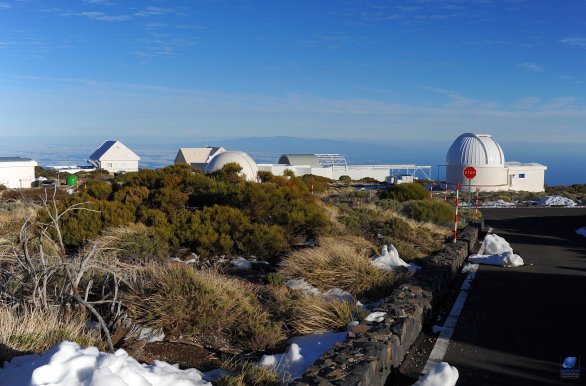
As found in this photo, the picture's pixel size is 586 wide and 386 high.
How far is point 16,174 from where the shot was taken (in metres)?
32.9

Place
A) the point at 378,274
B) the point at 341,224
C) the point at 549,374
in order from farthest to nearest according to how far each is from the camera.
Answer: the point at 341,224 < the point at 378,274 < the point at 549,374

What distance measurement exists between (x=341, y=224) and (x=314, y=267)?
14.1 ft

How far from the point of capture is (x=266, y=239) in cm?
974

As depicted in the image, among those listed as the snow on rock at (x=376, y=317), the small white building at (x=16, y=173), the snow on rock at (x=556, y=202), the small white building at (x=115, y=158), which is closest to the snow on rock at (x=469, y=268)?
the snow on rock at (x=376, y=317)

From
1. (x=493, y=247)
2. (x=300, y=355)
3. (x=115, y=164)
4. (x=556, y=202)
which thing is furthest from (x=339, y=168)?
(x=300, y=355)

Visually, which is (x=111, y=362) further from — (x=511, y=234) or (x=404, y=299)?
(x=511, y=234)

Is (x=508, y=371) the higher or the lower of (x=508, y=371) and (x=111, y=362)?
the lower

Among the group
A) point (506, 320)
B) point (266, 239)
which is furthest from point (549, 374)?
point (266, 239)

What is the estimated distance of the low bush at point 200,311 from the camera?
5.48 m

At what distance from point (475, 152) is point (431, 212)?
25.8 m

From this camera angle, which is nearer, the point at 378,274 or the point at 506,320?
the point at 506,320

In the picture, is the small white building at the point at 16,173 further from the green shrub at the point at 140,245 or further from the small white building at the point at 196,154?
the green shrub at the point at 140,245

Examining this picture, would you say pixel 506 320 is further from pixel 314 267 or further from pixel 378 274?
pixel 314 267

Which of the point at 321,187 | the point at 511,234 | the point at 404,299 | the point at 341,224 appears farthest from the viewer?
the point at 321,187
